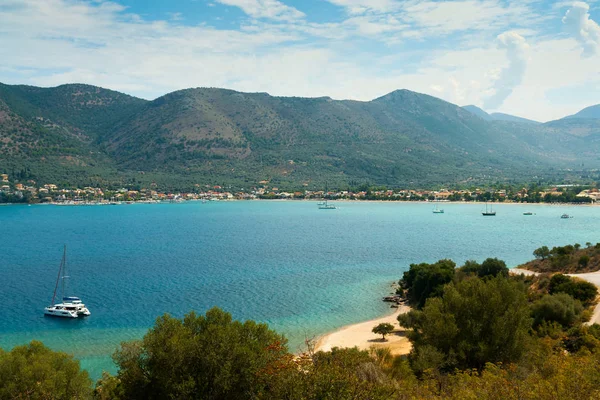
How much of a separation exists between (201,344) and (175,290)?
2980 cm

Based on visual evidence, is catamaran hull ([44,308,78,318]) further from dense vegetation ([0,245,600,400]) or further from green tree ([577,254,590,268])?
green tree ([577,254,590,268])

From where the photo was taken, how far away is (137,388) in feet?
56.2

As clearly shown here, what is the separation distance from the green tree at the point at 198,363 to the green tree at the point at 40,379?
156cm

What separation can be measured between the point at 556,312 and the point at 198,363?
62.4ft

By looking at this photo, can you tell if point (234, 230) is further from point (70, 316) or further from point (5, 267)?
point (70, 316)

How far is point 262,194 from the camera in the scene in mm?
188125

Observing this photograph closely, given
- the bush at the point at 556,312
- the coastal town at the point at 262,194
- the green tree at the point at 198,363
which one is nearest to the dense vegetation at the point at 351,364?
the green tree at the point at 198,363

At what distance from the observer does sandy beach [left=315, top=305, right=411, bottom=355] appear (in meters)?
28.4

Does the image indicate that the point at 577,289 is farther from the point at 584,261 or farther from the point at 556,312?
the point at 584,261

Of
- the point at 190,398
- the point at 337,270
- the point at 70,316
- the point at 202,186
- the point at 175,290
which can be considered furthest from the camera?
the point at 202,186

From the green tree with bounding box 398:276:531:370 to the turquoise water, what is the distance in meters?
13.6

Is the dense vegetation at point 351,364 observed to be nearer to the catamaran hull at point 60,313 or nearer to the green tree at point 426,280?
the green tree at point 426,280

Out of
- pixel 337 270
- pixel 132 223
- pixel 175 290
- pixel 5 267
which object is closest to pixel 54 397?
pixel 175 290

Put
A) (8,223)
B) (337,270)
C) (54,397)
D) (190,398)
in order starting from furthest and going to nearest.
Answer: (8,223) → (337,270) → (54,397) → (190,398)
